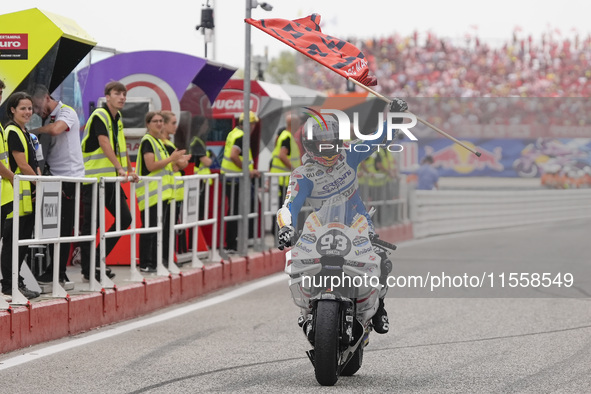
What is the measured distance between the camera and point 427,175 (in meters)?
23.2

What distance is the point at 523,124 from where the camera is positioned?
28281 mm

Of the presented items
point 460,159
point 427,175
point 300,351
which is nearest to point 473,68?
point 460,159

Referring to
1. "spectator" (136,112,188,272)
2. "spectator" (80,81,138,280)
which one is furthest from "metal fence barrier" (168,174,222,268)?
"spectator" (80,81,138,280)

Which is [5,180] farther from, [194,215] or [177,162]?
[194,215]

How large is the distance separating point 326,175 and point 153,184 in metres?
Result: 4.90

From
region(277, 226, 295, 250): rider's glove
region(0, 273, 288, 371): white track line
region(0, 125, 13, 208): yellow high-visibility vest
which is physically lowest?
region(0, 273, 288, 371): white track line

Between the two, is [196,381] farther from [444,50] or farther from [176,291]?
[444,50]

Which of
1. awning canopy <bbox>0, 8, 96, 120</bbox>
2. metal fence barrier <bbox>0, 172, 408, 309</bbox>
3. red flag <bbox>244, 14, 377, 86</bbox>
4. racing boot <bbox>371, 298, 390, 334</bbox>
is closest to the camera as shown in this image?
racing boot <bbox>371, 298, 390, 334</bbox>

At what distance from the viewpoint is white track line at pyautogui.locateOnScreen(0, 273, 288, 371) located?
831cm

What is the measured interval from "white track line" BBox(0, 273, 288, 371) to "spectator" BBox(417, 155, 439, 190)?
8482 mm

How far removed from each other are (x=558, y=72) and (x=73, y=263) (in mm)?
41082

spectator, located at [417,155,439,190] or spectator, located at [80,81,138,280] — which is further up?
spectator, located at [80,81,138,280]

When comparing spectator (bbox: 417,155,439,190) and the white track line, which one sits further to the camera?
spectator (bbox: 417,155,439,190)

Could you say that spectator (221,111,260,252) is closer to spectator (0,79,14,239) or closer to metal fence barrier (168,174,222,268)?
metal fence barrier (168,174,222,268)
